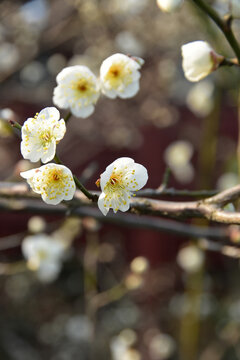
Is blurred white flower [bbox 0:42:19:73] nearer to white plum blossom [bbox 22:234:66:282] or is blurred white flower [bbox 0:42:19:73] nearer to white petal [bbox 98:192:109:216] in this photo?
white plum blossom [bbox 22:234:66:282]

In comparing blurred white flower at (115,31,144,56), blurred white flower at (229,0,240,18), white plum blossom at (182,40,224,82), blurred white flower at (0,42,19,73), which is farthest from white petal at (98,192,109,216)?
blurred white flower at (0,42,19,73)

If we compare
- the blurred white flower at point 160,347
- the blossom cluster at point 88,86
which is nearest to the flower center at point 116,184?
the blossom cluster at point 88,86

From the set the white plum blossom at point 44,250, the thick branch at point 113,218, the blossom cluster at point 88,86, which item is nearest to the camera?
the blossom cluster at point 88,86

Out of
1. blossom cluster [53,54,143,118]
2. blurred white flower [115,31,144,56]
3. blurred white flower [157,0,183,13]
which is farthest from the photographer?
blurred white flower [115,31,144,56]

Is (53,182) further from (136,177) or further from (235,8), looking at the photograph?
(235,8)

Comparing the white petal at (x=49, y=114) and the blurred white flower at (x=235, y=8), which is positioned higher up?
the blurred white flower at (x=235, y=8)

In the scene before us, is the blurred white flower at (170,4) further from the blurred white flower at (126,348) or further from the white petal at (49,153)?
the blurred white flower at (126,348)
